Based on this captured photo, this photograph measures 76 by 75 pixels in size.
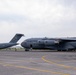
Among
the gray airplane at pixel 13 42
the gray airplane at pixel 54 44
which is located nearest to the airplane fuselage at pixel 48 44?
the gray airplane at pixel 54 44

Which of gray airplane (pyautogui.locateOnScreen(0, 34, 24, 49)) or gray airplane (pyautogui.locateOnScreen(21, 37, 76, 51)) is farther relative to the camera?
gray airplane (pyautogui.locateOnScreen(0, 34, 24, 49))

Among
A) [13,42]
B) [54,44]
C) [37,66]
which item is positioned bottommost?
[37,66]

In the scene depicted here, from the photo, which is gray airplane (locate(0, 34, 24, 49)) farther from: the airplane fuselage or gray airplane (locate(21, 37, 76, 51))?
gray airplane (locate(21, 37, 76, 51))

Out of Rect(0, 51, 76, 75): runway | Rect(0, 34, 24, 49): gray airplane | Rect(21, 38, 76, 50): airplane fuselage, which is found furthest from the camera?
Rect(0, 34, 24, 49): gray airplane

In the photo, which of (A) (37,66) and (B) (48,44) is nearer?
(A) (37,66)

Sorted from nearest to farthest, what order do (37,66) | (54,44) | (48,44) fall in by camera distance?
(37,66) → (48,44) → (54,44)

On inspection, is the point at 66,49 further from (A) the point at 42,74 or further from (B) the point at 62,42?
(A) the point at 42,74

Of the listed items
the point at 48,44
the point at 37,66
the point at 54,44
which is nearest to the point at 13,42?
the point at 48,44

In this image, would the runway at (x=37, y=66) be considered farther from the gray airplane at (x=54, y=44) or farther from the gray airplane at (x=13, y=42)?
the gray airplane at (x=13, y=42)

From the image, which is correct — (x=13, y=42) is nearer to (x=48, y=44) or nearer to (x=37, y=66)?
(x=48, y=44)

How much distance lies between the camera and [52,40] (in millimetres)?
63375

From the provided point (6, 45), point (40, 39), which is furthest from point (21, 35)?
point (40, 39)

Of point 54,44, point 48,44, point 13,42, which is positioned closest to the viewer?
point 48,44

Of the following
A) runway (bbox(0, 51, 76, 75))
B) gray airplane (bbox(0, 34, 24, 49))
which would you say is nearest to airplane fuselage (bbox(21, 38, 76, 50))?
gray airplane (bbox(0, 34, 24, 49))
